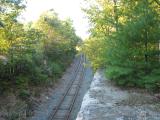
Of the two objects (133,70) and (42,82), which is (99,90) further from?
(42,82)

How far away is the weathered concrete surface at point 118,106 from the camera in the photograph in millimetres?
13127

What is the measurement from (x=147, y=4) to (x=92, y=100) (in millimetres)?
5103

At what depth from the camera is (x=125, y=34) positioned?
16.9m

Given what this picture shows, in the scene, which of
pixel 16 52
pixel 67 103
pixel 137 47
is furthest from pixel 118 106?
pixel 16 52

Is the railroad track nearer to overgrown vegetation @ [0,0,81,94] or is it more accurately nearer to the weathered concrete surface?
overgrown vegetation @ [0,0,81,94]

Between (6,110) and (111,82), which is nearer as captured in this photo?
(111,82)

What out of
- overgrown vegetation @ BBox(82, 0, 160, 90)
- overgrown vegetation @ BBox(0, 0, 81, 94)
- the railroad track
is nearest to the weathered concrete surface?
overgrown vegetation @ BBox(82, 0, 160, 90)

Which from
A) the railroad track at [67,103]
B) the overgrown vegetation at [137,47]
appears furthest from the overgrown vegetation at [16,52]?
the overgrown vegetation at [137,47]

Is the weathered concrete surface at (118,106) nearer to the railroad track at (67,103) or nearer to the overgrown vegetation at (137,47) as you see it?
the overgrown vegetation at (137,47)

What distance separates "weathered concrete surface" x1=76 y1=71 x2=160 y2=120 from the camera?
13.1 metres

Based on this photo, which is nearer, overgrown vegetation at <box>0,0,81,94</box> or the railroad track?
overgrown vegetation at <box>0,0,81,94</box>

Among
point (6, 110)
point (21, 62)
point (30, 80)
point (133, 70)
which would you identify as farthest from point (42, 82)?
point (133, 70)

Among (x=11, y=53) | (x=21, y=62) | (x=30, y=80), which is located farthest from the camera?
(x=30, y=80)

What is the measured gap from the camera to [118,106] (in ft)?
48.3
